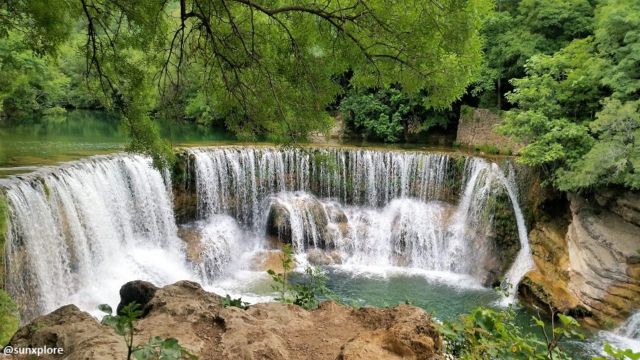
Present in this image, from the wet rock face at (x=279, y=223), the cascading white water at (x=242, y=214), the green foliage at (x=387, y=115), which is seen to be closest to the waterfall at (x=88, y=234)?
the cascading white water at (x=242, y=214)

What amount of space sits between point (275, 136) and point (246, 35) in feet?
3.20

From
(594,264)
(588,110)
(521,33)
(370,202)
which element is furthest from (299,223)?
(521,33)

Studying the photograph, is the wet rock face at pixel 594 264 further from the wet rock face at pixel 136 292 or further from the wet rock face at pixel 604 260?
the wet rock face at pixel 136 292

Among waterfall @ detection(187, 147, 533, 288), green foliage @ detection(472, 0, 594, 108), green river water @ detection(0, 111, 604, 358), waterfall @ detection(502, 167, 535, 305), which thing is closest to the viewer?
green river water @ detection(0, 111, 604, 358)

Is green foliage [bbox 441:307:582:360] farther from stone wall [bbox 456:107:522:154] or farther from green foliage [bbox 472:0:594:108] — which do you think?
stone wall [bbox 456:107:522:154]

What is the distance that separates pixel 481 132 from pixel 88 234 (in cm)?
1348

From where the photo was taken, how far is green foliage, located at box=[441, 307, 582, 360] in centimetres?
227

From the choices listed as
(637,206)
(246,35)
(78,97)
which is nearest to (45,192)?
(246,35)

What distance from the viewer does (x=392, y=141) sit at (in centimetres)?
1938

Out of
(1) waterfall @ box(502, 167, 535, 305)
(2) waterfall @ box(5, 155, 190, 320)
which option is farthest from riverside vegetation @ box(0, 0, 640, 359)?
(1) waterfall @ box(502, 167, 535, 305)

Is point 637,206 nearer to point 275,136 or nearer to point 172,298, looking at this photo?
point 275,136

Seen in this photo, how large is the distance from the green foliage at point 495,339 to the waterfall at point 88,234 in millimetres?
6738

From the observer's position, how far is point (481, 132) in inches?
704

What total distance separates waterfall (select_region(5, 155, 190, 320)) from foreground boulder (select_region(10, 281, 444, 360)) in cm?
539
